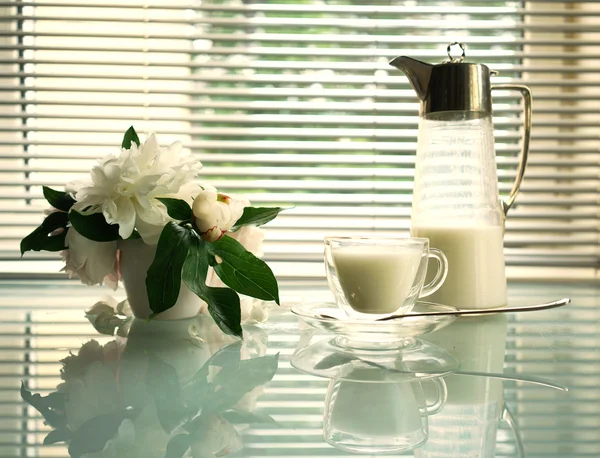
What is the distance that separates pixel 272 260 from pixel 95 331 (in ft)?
2.18

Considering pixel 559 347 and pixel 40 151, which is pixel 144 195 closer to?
pixel 559 347

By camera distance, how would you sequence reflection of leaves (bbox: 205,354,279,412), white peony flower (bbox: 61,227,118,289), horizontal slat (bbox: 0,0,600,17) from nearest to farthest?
1. reflection of leaves (bbox: 205,354,279,412)
2. white peony flower (bbox: 61,227,118,289)
3. horizontal slat (bbox: 0,0,600,17)

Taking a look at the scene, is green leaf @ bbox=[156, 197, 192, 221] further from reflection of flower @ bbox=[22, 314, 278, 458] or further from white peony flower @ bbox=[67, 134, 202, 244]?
reflection of flower @ bbox=[22, 314, 278, 458]

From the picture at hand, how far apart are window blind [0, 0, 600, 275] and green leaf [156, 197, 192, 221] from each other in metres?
0.72

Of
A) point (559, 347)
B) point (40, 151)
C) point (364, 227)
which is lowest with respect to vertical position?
point (559, 347)

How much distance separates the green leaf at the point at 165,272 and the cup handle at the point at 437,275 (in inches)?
11.4

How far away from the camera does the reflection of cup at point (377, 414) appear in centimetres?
40

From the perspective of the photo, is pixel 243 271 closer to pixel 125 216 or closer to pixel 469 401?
pixel 125 216

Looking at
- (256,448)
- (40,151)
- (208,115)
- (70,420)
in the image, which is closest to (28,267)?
(40,151)

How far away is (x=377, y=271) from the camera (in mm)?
661

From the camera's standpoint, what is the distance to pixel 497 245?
82 cm

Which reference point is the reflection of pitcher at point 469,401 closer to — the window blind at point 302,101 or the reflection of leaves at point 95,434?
the reflection of leaves at point 95,434

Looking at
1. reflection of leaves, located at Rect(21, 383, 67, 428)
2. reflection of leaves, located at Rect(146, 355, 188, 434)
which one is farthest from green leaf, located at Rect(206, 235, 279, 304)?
reflection of leaves, located at Rect(21, 383, 67, 428)

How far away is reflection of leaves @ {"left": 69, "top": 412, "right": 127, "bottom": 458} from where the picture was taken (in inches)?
15.4
